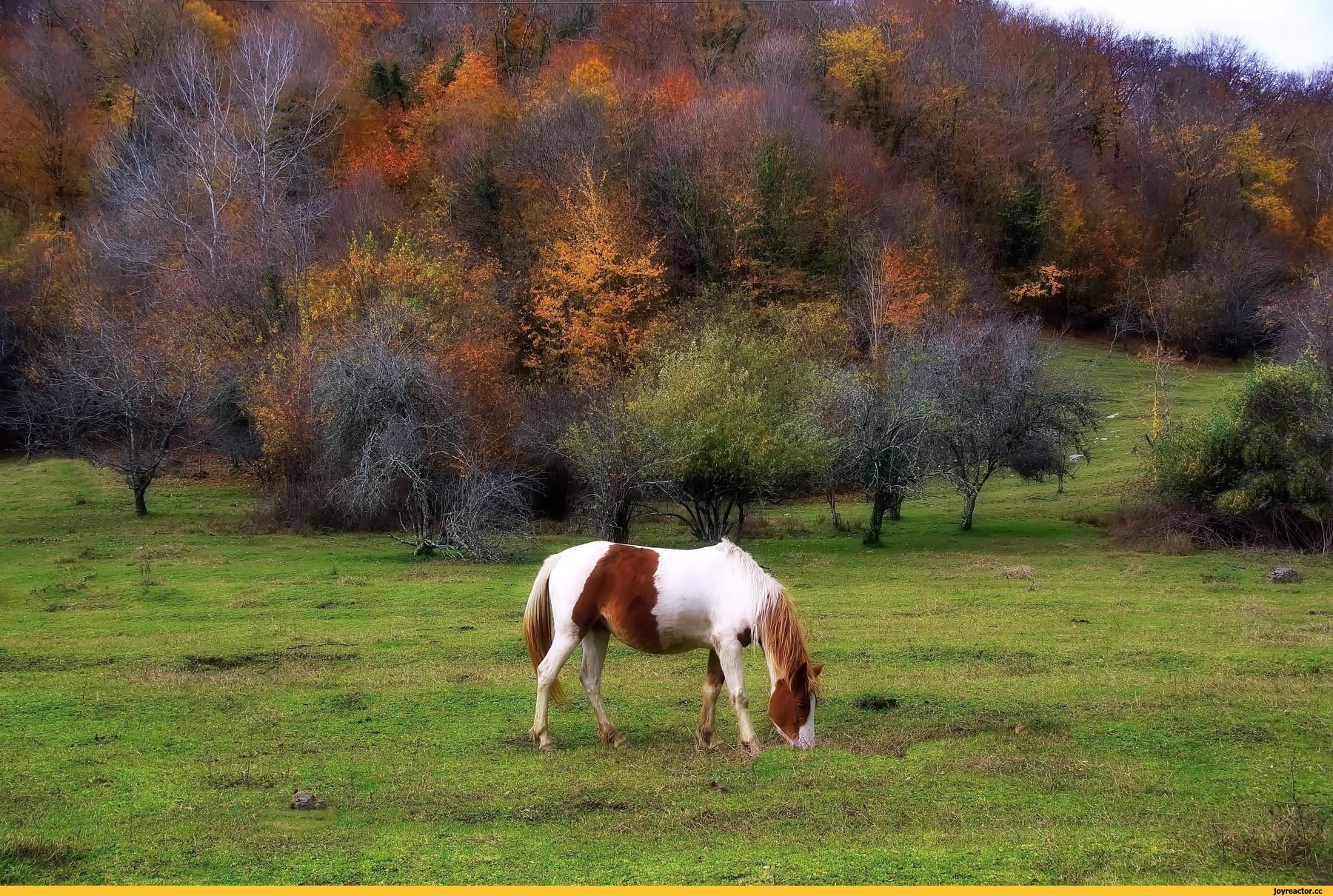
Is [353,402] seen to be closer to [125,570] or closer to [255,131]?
[125,570]

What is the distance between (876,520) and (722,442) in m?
5.60

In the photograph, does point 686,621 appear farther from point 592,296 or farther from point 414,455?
point 592,296

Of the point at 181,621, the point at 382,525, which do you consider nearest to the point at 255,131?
the point at 382,525

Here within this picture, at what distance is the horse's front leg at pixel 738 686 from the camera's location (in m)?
10.5

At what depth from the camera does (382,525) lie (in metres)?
34.1

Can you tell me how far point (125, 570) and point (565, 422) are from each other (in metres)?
13.4

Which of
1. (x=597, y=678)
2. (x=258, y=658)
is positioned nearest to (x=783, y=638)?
(x=597, y=678)

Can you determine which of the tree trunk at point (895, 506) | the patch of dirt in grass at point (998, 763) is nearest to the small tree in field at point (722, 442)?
the tree trunk at point (895, 506)

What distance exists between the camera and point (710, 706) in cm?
1092

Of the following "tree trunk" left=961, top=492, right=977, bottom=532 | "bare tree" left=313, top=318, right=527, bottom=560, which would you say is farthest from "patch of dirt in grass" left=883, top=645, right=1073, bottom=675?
"tree trunk" left=961, top=492, right=977, bottom=532

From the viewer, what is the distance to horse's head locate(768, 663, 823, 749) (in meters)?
10.6

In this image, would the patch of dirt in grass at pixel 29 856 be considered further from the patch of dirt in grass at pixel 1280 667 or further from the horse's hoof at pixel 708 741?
the patch of dirt in grass at pixel 1280 667

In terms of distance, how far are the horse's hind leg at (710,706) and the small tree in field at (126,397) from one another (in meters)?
28.4

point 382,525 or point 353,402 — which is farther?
point 382,525
